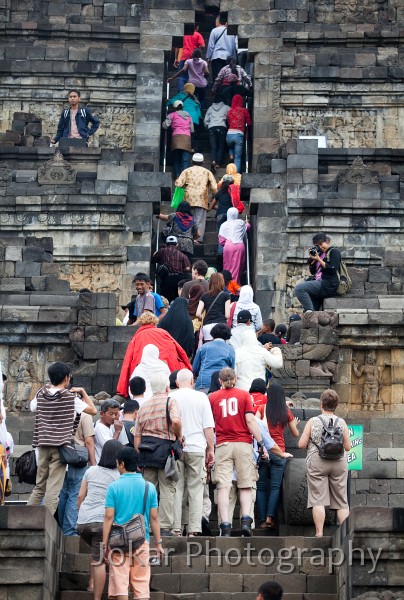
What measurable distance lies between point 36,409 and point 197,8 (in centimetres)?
2184

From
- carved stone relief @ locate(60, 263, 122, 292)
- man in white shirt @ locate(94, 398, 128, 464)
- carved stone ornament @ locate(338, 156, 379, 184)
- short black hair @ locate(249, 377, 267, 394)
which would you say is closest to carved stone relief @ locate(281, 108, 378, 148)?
carved stone ornament @ locate(338, 156, 379, 184)

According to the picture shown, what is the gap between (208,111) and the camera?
115ft

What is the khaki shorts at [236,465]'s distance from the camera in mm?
18641

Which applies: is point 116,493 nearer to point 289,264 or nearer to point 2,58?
point 289,264

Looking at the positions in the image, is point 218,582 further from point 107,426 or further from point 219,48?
point 219,48

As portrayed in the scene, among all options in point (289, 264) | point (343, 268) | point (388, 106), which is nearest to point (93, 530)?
point (343, 268)

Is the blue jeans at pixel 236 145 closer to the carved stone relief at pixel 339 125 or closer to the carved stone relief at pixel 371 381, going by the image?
the carved stone relief at pixel 339 125

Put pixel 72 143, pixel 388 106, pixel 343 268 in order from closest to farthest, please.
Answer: pixel 343 268, pixel 72 143, pixel 388 106

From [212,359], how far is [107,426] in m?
2.87

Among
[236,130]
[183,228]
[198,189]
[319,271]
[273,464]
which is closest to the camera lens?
[273,464]

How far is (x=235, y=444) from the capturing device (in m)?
18.8

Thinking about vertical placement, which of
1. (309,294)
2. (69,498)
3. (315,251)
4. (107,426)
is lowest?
(69,498)

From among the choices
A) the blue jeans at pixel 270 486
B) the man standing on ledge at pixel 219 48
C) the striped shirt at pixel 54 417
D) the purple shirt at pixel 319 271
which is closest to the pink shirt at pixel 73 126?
the man standing on ledge at pixel 219 48

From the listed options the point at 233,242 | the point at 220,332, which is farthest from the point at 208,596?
the point at 233,242
